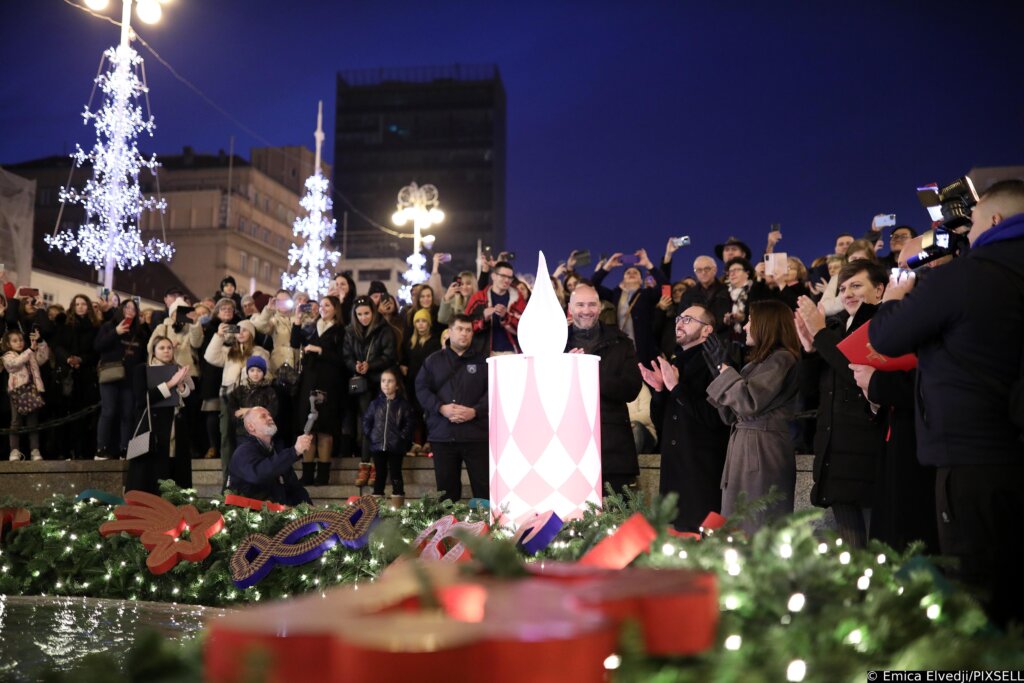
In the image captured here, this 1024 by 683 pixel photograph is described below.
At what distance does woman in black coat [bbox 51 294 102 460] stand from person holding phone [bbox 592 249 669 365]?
21.7 feet

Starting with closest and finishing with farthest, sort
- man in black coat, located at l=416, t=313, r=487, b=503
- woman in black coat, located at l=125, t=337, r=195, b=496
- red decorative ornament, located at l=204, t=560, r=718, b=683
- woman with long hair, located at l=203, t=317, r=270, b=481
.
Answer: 1. red decorative ornament, located at l=204, t=560, r=718, b=683
2. man in black coat, located at l=416, t=313, r=487, b=503
3. woman in black coat, located at l=125, t=337, r=195, b=496
4. woman with long hair, located at l=203, t=317, r=270, b=481

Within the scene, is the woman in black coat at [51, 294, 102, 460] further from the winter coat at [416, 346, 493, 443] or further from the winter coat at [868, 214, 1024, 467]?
the winter coat at [868, 214, 1024, 467]

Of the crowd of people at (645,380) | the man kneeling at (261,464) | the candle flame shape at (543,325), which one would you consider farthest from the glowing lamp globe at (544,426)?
the man kneeling at (261,464)

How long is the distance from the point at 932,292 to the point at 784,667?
2281 mm

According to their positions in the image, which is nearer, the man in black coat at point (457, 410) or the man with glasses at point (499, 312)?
the man in black coat at point (457, 410)

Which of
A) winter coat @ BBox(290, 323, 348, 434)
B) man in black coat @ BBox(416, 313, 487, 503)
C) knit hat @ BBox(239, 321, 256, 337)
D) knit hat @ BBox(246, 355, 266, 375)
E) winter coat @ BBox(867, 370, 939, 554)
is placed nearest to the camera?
winter coat @ BBox(867, 370, 939, 554)

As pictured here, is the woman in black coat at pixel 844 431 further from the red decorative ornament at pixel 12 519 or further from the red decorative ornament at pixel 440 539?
the red decorative ornament at pixel 12 519

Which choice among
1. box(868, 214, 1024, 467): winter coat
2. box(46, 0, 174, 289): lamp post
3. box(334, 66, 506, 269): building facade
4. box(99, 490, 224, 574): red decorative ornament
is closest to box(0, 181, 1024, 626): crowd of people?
box(868, 214, 1024, 467): winter coat

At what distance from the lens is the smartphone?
916 centimetres

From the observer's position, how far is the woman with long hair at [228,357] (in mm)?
10344

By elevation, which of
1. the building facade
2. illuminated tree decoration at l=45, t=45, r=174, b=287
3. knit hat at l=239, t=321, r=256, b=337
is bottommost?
knit hat at l=239, t=321, r=256, b=337

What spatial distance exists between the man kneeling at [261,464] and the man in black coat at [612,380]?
2.07m

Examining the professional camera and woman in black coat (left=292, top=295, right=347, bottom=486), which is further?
woman in black coat (left=292, top=295, right=347, bottom=486)

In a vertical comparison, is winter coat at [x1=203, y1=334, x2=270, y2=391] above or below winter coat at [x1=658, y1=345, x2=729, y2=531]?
above
